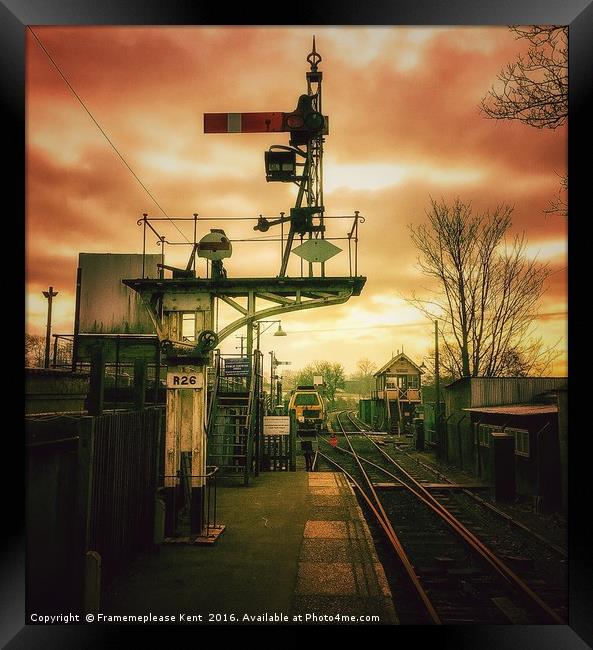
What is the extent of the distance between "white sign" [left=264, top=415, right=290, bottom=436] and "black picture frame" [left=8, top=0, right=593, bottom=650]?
10.4 metres

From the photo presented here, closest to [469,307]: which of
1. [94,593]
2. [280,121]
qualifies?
[280,121]

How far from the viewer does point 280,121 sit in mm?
7629

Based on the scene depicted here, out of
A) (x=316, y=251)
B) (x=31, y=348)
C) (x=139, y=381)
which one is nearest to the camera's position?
(x=31, y=348)

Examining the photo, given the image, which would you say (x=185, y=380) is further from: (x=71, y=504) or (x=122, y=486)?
(x=71, y=504)

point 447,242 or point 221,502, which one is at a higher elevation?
point 447,242

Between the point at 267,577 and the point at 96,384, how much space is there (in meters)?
3.16

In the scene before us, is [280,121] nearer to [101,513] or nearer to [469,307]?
[101,513]

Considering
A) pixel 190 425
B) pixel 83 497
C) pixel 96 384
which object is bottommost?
pixel 83 497

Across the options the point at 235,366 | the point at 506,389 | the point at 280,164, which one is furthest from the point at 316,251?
the point at 506,389

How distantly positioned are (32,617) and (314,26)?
6.90 meters

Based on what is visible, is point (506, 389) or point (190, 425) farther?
point (506, 389)

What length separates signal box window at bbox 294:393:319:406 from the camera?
95.8ft

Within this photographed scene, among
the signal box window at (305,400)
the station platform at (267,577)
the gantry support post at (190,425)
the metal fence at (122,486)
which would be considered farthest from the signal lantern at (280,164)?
the signal box window at (305,400)
